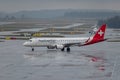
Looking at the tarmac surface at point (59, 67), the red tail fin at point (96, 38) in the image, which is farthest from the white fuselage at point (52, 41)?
the tarmac surface at point (59, 67)

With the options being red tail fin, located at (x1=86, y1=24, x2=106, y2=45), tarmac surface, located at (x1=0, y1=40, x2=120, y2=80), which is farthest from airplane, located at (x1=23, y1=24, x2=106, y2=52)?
tarmac surface, located at (x1=0, y1=40, x2=120, y2=80)

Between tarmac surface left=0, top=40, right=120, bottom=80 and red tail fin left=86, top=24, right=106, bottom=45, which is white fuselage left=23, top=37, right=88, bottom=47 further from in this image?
tarmac surface left=0, top=40, right=120, bottom=80

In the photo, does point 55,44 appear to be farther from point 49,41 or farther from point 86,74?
point 86,74

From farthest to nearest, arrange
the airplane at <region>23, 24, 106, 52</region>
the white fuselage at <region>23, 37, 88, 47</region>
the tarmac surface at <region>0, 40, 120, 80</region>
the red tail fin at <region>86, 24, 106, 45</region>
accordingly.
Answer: the red tail fin at <region>86, 24, 106, 45</region>, the white fuselage at <region>23, 37, 88, 47</region>, the airplane at <region>23, 24, 106, 52</region>, the tarmac surface at <region>0, 40, 120, 80</region>

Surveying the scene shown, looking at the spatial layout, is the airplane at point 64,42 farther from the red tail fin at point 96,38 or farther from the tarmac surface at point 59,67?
the tarmac surface at point 59,67

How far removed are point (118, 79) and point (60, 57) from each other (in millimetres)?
24224

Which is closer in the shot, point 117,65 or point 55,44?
point 117,65

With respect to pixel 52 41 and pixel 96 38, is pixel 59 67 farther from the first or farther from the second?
pixel 96 38

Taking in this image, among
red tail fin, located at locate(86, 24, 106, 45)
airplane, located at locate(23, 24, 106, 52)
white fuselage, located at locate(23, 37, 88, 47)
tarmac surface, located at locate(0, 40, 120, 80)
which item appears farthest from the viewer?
red tail fin, located at locate(86, 24, 106, 45)

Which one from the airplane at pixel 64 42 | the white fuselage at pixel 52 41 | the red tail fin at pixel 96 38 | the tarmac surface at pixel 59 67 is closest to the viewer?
the tarmac surface at pixel 59 67

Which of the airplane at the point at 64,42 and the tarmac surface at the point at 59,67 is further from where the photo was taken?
the airplane at the point at 64,42

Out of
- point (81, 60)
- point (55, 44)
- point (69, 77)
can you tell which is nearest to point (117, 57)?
point (81, 60)

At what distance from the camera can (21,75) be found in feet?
159

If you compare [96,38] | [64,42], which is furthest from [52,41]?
[96,38]
